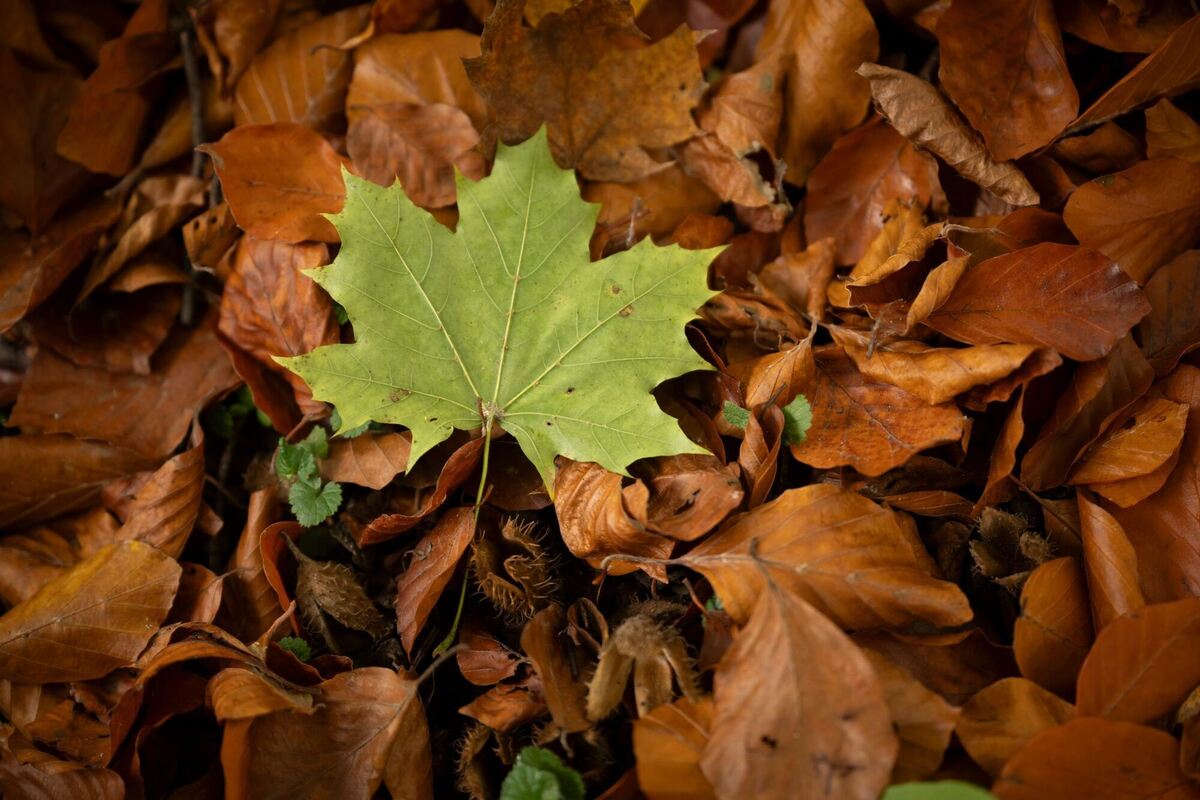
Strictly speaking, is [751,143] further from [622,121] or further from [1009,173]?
[1009,173]

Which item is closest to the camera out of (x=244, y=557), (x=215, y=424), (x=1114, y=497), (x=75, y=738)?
(x=1114, y=497)

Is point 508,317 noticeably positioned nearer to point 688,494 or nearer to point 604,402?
point 604,402

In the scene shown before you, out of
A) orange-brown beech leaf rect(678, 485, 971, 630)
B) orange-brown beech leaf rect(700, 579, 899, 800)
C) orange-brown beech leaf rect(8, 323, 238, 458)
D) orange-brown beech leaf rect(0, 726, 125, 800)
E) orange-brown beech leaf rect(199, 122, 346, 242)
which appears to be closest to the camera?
orange-brown beech leaf rect(700, 579, 899, 800)

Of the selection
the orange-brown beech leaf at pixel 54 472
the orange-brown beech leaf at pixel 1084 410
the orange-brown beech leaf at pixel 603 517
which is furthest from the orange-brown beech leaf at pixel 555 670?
the orange-brown beech leaf at pixel 54 472

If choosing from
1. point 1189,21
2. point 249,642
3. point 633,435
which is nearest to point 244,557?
point 249,642

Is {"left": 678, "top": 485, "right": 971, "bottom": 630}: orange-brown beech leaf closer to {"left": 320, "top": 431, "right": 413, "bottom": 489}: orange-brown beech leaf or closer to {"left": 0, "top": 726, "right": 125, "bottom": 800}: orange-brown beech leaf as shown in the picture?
{"left": 320, "top": 431, "right": 413, "bottom": 489}: orange-brown beech leaf

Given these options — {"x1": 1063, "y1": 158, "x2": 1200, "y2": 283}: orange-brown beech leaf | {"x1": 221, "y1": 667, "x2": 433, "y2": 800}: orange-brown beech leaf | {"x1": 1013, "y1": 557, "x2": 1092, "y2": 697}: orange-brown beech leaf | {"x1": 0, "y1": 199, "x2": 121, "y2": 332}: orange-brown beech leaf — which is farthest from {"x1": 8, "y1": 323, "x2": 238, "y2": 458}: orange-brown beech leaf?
{"x1": 1063, "y1": 158, "x2": 1200, "y2": 283}: orange-brown beech leaf

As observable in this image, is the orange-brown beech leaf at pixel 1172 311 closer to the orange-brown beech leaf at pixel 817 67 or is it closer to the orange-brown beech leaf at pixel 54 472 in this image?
the orange-brown beech leaf at pixel 817 67
